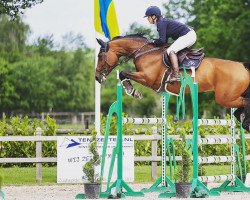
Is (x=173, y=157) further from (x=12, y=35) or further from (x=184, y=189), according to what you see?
(x=12, y=35)

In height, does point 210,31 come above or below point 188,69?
above

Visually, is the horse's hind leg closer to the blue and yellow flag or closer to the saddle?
the saddle

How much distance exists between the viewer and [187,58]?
11.5m

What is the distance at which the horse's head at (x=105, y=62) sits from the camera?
11.6 m

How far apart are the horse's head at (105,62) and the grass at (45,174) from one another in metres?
4.26

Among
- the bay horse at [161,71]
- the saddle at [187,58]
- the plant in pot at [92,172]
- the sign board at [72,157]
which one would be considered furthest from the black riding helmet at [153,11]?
the sign board at [72,157]

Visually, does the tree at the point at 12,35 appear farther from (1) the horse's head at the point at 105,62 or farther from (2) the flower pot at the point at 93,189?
(2) the flower pot at the point at 93,189

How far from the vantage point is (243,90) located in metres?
11.9

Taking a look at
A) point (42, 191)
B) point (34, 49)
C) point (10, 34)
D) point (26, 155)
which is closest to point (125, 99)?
point (34, 49)

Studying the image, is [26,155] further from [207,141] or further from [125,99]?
[125,99]

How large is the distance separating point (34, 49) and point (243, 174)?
50.0m

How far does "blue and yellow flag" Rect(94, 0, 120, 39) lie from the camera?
50.5 ft

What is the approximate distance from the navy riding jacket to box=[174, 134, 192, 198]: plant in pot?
5.25 feet

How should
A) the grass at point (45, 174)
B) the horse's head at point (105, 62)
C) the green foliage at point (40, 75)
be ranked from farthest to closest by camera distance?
the green foliage at point (40, 75) < the grass at point (45, 174) < the horse's head at point (105, 62)
